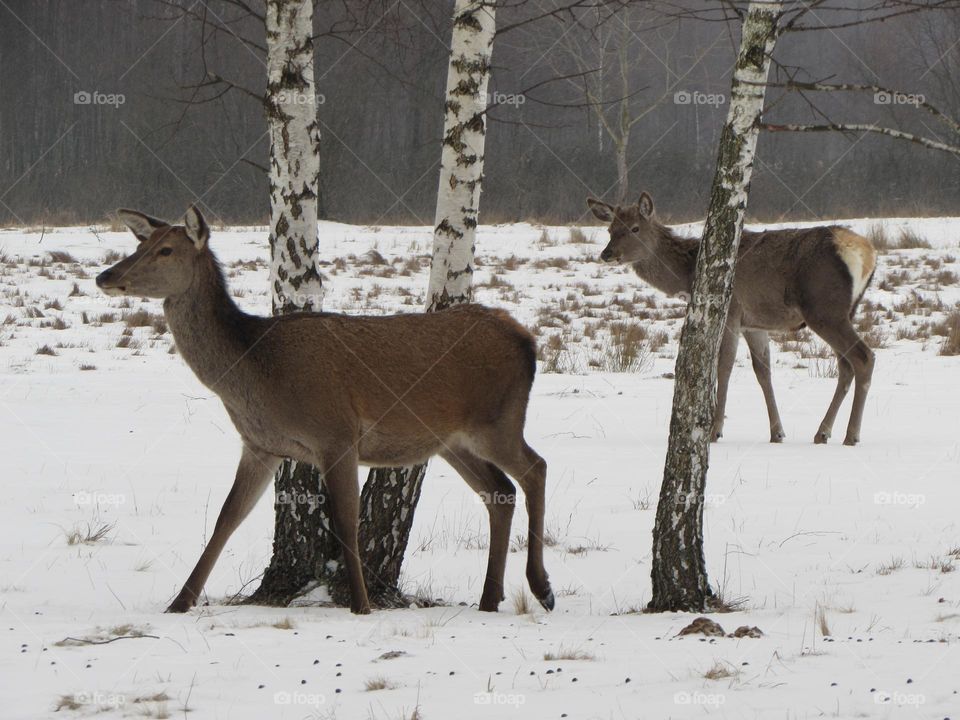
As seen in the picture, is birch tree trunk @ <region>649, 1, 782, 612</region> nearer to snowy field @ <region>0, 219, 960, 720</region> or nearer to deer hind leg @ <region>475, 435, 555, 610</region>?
snowy field @ <region>0, 219, 960, 720</region>

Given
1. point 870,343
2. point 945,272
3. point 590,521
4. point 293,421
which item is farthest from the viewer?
point 945,272

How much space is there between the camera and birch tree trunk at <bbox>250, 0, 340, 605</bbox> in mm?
6551

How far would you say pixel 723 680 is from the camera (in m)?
4.39

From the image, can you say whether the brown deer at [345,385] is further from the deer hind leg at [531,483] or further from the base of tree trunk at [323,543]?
the base of tree trunk at [323,543]

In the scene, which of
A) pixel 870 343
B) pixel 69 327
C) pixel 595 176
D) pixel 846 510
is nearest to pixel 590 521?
pixel 846 510

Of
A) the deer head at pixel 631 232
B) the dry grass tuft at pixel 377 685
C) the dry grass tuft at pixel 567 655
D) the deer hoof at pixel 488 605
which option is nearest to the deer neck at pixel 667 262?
the deer head at pixel 631 232

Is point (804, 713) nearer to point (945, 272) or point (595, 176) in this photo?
point (945, 272)

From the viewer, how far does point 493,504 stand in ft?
21.8

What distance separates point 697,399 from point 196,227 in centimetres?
275

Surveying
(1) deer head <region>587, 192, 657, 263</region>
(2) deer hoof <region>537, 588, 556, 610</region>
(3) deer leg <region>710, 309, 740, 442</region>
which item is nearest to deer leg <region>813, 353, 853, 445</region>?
(3) deer leg <region>710, 309, 740, 442</region>

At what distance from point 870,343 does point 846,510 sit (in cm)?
891

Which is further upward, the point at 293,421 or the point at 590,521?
the point at 293,421

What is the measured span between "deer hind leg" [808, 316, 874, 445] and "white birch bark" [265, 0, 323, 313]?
5852mm

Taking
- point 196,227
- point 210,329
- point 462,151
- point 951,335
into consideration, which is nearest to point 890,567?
point 462,151
